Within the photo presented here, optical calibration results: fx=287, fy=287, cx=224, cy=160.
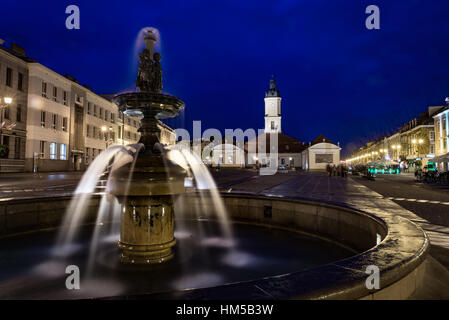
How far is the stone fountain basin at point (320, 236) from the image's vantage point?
202 centimetres

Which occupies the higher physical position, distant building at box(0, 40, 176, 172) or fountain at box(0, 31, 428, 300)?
distant building at box(0, 40, 176, 172)

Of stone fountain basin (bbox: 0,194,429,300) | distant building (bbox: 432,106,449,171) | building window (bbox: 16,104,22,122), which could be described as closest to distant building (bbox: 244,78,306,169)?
distant building (bbox: 432,106,449,171)

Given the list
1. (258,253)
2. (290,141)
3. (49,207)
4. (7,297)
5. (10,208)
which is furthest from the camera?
(290,141)

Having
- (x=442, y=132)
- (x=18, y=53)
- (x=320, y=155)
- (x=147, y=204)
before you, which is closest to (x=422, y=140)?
(x=442, y=132)

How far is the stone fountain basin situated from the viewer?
79.4 inches

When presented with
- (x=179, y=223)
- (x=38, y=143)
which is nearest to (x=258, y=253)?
(x=179, y=223)

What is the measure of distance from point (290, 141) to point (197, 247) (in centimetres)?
8987

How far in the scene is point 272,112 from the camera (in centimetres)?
9506

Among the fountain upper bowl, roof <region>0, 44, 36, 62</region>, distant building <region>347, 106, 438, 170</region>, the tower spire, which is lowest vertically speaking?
the fountain upper bowl

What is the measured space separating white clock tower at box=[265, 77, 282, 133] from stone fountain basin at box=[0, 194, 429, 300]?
88.7 meters

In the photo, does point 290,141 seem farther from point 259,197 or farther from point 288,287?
point 288,287

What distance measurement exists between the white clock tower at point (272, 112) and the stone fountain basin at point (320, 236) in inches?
3492

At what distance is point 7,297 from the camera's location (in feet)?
11.7

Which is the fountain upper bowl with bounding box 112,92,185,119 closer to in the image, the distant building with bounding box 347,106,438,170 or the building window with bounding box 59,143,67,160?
the building window with bounding box 59,143,67,160
